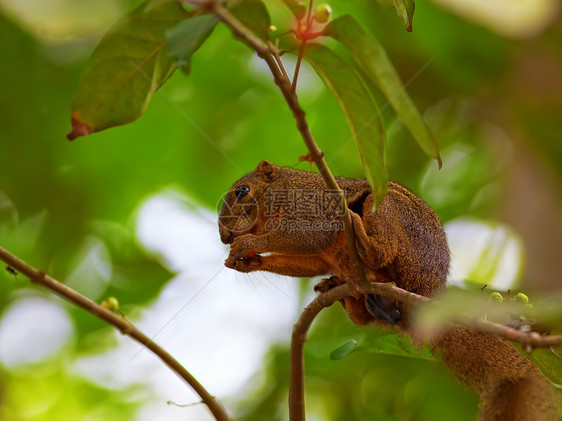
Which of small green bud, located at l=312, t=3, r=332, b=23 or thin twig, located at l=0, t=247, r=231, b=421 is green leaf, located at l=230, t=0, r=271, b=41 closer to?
small green bud, located at l=312, t=3, r=332, b=23

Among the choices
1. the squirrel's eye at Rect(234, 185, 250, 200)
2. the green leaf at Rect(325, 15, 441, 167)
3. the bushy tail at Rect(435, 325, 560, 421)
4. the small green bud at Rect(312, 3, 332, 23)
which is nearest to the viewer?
the green leaf at Rect(325, 15, 441, 167)

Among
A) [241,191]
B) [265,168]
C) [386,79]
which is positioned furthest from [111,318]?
[265,168]

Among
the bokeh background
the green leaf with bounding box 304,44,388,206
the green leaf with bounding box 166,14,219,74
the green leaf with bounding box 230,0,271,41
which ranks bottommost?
the bokeh background

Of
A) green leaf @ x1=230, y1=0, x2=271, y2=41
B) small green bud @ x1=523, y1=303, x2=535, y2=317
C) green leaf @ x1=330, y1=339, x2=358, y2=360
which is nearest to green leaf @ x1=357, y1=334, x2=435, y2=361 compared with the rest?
green leaf @ x1=330, y1=339, x2=358, y2=360

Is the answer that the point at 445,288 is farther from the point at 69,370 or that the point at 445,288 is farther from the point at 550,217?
the point at 69,370

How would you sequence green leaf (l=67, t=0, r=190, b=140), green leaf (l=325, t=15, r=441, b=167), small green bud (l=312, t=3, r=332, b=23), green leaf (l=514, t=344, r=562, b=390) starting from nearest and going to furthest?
green leaf (l=325, t=15, r=441, b=167), small green bud (l=312, t=3, r=332, b=23), green leaf (l=67, t=0, r=190, b=140), green leaf (l=514, t=344, r=562, b=390)

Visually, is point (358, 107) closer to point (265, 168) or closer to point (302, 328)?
point (302, 328)
